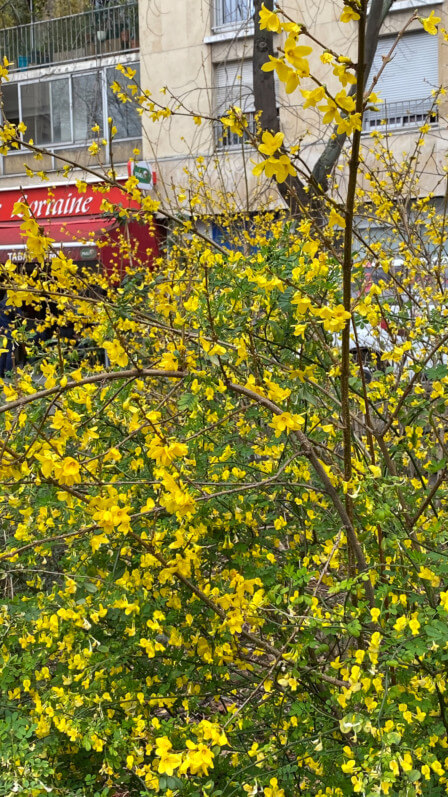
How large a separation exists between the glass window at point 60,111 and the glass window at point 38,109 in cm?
19

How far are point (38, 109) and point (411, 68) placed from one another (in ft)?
29.7

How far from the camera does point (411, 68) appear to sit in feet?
46.4

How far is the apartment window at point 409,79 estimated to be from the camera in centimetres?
1391

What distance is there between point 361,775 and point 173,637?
2.36 ft

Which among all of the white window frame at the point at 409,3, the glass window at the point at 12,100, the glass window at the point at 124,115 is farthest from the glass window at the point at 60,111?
the white window frame at the point at 409,3

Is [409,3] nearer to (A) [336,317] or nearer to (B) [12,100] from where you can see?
(B) [12,100]

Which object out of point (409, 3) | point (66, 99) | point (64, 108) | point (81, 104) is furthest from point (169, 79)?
point (409, 3)

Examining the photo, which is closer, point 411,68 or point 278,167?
point 278,167

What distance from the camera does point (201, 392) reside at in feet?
7.06

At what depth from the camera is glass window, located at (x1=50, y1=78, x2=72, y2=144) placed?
719 inches

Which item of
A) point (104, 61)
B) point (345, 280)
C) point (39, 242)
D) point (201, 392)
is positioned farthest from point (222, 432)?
point (104, 61)

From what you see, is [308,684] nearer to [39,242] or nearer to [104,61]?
[39,242]

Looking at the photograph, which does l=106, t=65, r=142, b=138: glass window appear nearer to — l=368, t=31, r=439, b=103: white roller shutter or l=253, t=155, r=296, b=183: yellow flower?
l=368, t=31, r=439, b=103: white roller shutter

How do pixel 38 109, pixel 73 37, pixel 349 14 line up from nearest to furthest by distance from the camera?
pixel 349 14 < pixel 73 37 < pixel 38 109
